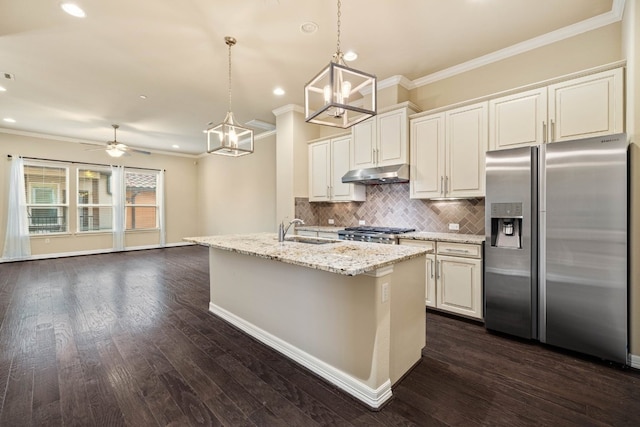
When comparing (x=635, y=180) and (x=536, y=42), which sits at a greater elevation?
(x=536, y=42)

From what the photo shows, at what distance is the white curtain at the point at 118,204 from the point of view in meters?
8.02

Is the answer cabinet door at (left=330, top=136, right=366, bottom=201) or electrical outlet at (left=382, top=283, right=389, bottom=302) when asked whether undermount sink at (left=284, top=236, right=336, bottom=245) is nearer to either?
electrical outlet at (left=382, top=283, right=389, bottom=302)

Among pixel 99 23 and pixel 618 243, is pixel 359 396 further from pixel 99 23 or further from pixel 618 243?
pixel 99 23

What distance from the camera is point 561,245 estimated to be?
8.16 ft

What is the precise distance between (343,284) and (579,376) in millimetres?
1914

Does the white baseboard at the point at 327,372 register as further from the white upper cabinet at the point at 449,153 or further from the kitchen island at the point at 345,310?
the white upper cabinet at the point at 449,153

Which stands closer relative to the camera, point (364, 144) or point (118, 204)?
point (364, 144)

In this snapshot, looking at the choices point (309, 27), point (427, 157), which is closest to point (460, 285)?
point (427, 157)

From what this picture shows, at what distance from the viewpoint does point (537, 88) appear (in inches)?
112

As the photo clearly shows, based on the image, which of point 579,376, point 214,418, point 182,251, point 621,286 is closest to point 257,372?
point 214,418

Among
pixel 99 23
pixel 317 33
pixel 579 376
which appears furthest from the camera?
pixel 317 33

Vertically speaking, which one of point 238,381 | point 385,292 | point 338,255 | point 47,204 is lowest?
point 238,381

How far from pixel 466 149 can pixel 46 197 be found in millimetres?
9226

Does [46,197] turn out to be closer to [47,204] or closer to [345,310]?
[47,204]
